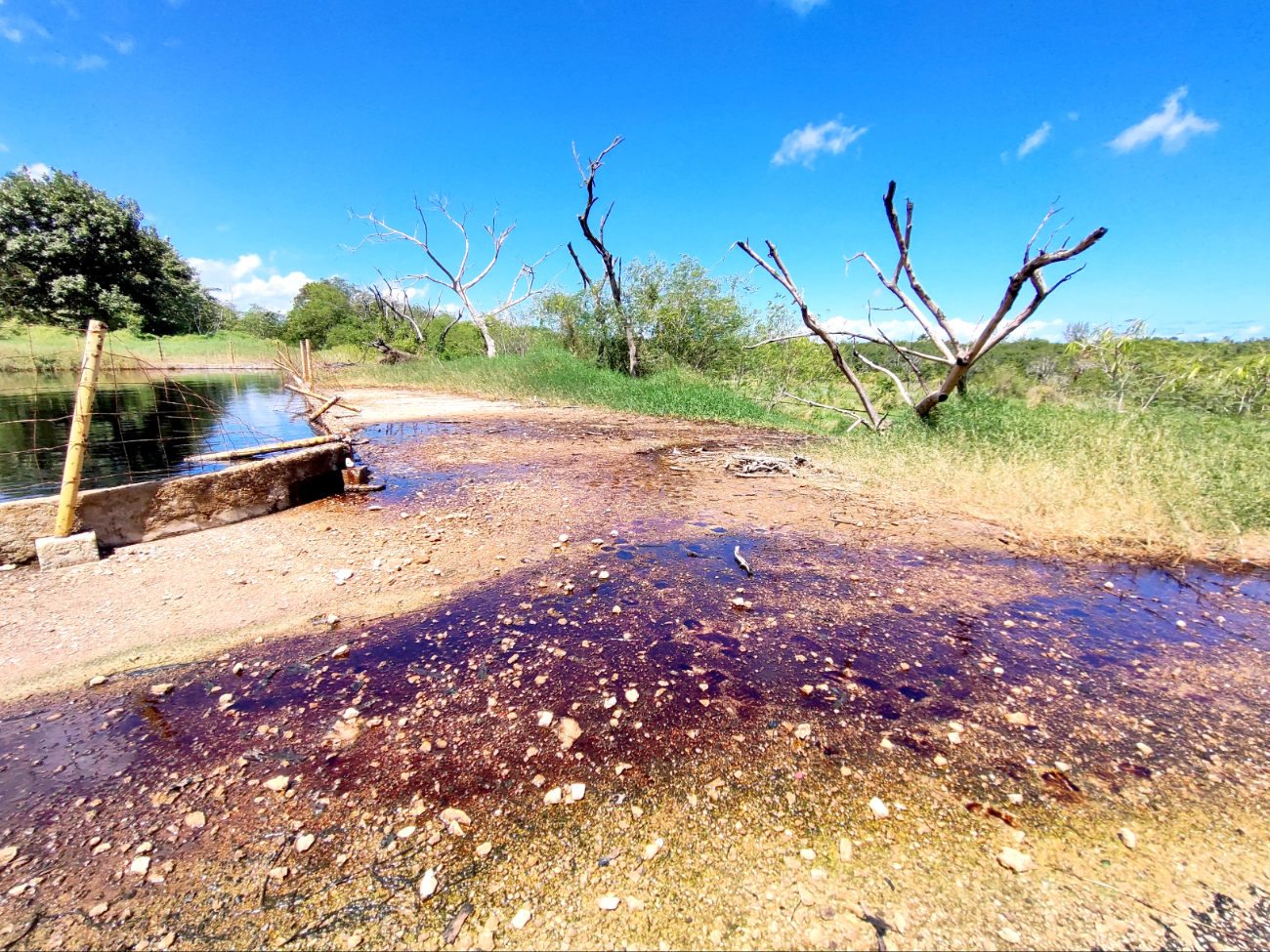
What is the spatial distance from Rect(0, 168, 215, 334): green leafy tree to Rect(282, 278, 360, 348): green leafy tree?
1254cm

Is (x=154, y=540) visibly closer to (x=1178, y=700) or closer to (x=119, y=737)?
(x=119, y=737)

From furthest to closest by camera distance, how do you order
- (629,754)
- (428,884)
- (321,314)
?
1. (321,314)
2. (629,754)
3. (428,884)

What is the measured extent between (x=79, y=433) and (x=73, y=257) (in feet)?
96.4

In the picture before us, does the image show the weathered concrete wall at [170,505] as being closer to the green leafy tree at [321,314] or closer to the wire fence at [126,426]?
the wire fence at [126,426]

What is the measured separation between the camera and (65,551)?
3266 millimetres

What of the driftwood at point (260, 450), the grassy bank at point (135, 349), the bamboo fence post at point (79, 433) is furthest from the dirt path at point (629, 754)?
the grassy bank at point (135, 349)

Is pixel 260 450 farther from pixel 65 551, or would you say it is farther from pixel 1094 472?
pixel 1094 472

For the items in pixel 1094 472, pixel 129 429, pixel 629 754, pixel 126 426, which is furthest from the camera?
pixel 126 426

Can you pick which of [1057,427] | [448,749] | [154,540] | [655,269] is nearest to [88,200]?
[655,269]

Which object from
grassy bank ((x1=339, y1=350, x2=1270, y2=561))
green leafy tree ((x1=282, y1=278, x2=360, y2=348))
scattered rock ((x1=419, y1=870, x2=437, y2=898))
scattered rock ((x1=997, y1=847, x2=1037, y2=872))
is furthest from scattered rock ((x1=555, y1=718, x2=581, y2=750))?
green leafy tree ((x1=282, y1=278, x2=360, y2=348))

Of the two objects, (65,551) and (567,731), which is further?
(65,551)

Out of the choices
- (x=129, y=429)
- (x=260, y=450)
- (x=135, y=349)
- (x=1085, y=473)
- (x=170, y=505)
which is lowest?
(x=129, y=429)

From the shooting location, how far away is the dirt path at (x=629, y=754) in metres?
1.32

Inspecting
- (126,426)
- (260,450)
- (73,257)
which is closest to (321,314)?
(73,257)
